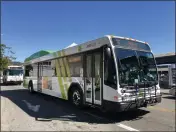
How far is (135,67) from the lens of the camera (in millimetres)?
7707

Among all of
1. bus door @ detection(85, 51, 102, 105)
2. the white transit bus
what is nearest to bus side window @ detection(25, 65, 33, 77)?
the white transit bus

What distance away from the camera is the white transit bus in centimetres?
719

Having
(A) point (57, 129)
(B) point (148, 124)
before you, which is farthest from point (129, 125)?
(A) point (57, 129)

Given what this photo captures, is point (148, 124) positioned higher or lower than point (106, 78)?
lower

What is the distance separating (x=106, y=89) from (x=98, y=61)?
1.20m

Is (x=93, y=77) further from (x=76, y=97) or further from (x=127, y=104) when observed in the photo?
(x=127, y=104)

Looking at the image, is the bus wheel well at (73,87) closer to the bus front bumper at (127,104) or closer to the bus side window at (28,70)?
the bus front bumper at (127,104)

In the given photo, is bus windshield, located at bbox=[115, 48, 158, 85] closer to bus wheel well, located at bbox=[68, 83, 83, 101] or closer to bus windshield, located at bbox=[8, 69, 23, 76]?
bus wheel well, located at bbox=[68, 83, 83, 101]

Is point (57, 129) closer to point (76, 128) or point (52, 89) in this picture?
point (76, 128)

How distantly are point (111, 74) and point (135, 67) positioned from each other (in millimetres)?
1086

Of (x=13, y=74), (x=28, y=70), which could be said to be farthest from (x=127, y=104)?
(x=13, y=74)

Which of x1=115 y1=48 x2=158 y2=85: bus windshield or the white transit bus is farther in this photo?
x1=115 y1=48 x2=158 y2=85: bus windshield

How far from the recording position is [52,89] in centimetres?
1227

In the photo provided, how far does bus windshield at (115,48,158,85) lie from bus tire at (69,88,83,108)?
2.51m
